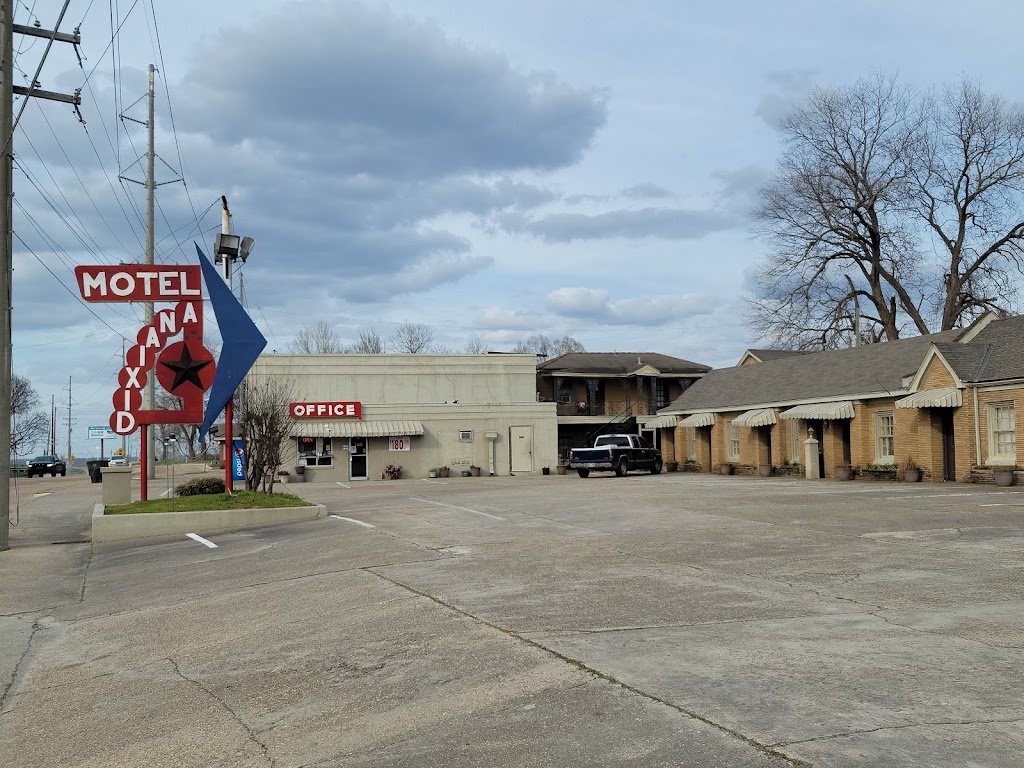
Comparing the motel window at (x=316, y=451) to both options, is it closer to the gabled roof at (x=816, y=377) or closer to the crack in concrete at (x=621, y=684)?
the gabled roof at (x=816, y=377)

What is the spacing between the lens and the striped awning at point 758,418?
37.4 metres

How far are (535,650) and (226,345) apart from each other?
1598cm

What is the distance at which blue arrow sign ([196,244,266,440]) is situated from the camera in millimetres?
21547

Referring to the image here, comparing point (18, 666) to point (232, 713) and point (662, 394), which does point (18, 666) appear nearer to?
point (232, 713)

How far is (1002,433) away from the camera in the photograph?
27125 mm

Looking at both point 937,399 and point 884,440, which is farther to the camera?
point 884,440

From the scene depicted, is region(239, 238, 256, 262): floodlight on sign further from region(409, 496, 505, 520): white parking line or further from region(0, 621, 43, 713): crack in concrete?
region(0, 621, 43, 713): crack in concrete

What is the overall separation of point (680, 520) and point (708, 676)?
1114cm

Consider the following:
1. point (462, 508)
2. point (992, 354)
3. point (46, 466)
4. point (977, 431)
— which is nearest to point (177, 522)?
point (462, 508)

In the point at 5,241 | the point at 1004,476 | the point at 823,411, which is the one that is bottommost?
the point at 1004,476

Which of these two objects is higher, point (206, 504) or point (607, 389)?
point (607, 389)

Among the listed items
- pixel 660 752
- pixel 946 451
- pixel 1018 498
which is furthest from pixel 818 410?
pixel 660 752

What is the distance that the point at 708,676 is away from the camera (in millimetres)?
6496

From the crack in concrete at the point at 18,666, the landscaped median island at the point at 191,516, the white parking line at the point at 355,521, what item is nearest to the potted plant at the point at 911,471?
the white parking line at the point at 355,521
